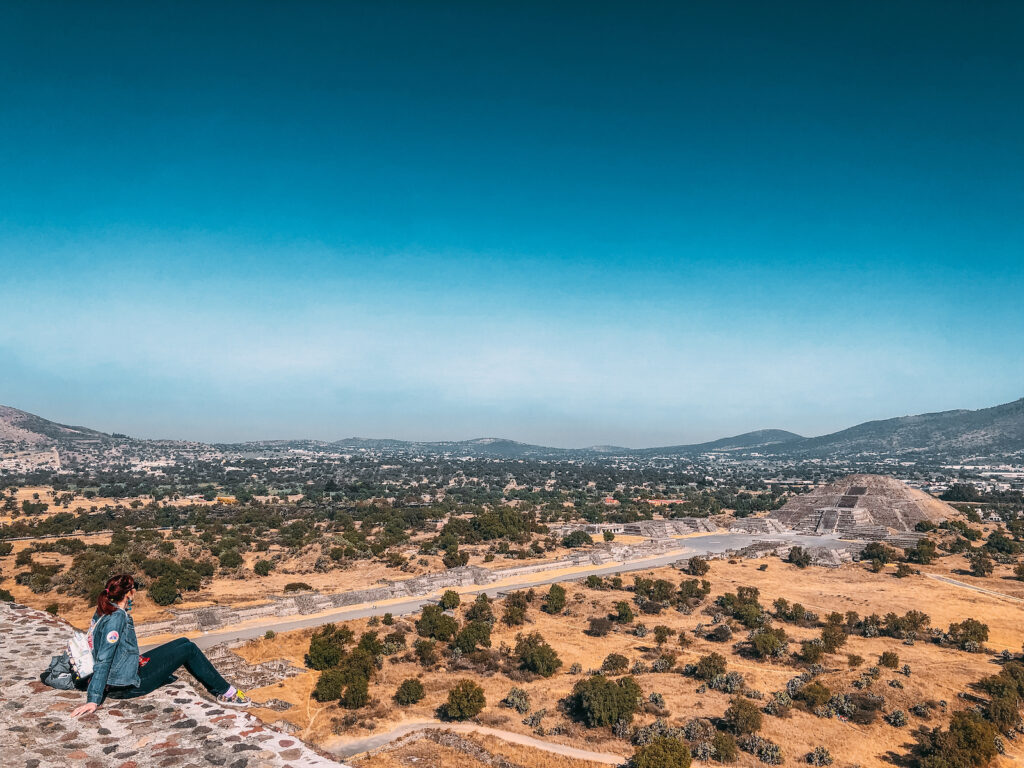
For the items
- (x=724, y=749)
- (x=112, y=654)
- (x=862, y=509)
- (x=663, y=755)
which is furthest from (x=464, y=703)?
(x=862, y=509)

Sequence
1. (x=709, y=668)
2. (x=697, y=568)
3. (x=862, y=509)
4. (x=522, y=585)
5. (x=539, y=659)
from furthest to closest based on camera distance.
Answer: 1. (x=862, y=509)
2. (x=697, y=568)
3. (x=522, y=585)
4. (x=539, y=659)
5. (x=709, y=668)

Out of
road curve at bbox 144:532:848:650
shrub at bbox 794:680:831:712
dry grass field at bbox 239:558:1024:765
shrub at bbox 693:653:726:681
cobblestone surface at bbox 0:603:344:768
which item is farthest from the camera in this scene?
road curve at bbox 144:532:848:650

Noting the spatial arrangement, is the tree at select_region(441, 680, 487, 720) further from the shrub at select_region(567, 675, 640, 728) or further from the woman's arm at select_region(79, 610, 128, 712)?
the woman's arm at select_region(79, 610, 128, 712)

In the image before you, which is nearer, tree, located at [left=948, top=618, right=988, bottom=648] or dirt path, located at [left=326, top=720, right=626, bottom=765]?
dirt path, located at [left=326, top=720, right=626, bottom=765]

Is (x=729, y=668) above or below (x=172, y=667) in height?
below

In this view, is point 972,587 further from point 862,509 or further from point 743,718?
point 743,718

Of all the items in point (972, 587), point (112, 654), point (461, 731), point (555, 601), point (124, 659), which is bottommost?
point (972, 587)

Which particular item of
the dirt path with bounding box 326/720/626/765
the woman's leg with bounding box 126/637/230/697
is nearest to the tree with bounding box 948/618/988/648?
the dirt path with bounding box 326/720/626/765
